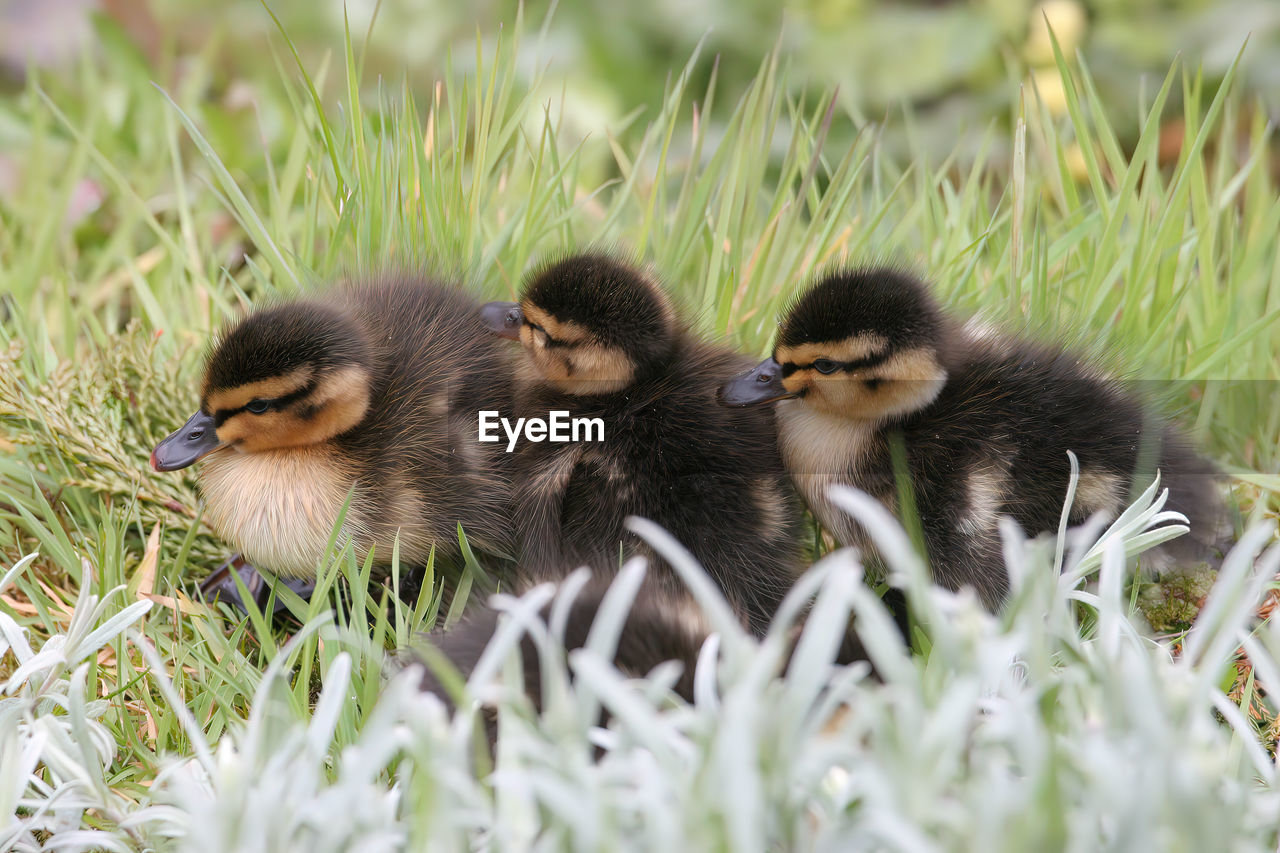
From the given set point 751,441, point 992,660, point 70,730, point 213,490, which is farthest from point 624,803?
point 213,490

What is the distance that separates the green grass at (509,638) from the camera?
0.77 m

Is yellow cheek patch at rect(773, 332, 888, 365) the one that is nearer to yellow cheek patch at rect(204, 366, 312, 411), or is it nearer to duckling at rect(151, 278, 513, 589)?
duckling at rect(151, 278, 513, 589)

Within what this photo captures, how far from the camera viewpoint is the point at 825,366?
4.36ft

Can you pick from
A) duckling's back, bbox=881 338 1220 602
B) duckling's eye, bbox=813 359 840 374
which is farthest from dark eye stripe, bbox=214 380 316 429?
duckling's back, bbox=881 338 1220 602

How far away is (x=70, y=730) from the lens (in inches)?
42.3

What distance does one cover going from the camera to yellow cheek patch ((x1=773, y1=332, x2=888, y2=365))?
1292 mm

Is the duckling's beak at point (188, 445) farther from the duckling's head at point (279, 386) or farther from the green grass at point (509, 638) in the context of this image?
the green grass at point (509, 638)

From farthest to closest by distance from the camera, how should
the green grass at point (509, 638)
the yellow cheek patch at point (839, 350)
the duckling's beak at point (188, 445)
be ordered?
the duckling's beak at point (188, 445), the yellow cheek patch at point (839, 350), the green grass at point (509, 638)

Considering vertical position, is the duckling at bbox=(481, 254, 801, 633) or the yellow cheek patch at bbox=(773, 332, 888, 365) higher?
the yellow cheek patch at bbox=(773, 332, 888, 365)

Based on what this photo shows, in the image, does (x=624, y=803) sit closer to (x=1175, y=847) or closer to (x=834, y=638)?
(x=834, y=638)

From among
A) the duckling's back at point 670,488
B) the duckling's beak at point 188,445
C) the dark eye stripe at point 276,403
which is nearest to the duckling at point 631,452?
the duckling's back at point 670,488

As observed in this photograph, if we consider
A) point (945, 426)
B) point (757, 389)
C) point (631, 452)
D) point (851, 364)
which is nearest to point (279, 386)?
point (631, 452)

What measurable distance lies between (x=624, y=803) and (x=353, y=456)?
2.55 ft

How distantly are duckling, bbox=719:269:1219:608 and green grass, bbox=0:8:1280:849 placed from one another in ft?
0.36
